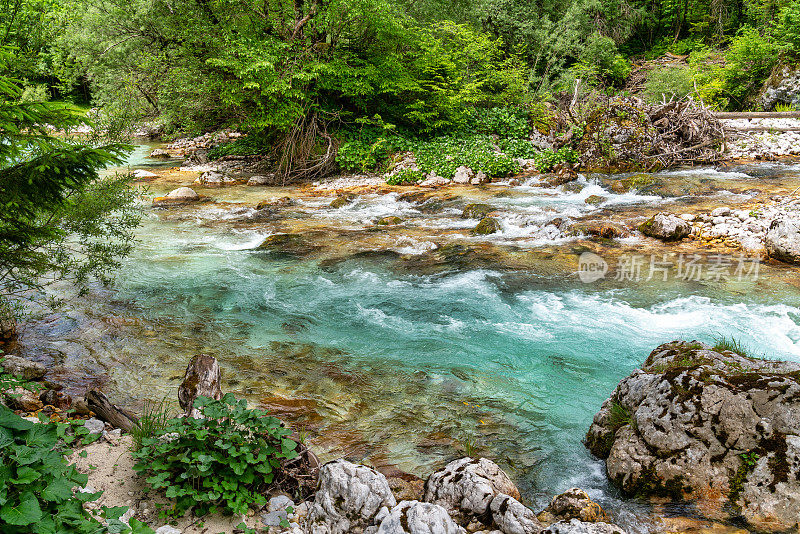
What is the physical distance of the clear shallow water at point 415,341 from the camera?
460 cm

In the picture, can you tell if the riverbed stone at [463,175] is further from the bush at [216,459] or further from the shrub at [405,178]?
the bush at [216,459]

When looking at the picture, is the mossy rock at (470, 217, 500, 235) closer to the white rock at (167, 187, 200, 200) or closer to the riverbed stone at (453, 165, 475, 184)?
the riverbed stone at (453, 165, 475, 184)

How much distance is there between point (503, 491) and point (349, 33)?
57.0 feet

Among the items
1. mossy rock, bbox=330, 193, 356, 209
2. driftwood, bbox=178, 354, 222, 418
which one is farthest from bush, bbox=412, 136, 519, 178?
driftwood, bbox=178, 354, 222, 418

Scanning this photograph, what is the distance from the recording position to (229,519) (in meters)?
2.94

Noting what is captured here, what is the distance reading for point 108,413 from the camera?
3.90 m

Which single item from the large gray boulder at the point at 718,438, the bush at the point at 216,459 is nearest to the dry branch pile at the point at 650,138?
the large gray boulder at the point at 718,438

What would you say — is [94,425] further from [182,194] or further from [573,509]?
[182,194]

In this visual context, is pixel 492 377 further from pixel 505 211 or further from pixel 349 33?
pixel 349 33

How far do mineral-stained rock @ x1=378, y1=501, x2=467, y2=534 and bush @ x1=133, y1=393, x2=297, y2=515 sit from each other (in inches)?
29.8

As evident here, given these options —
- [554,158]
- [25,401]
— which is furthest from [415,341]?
[554,158]

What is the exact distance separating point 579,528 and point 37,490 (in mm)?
2796

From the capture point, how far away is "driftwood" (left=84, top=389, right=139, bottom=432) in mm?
3863

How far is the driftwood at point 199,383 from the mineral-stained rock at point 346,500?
4.48 feet
